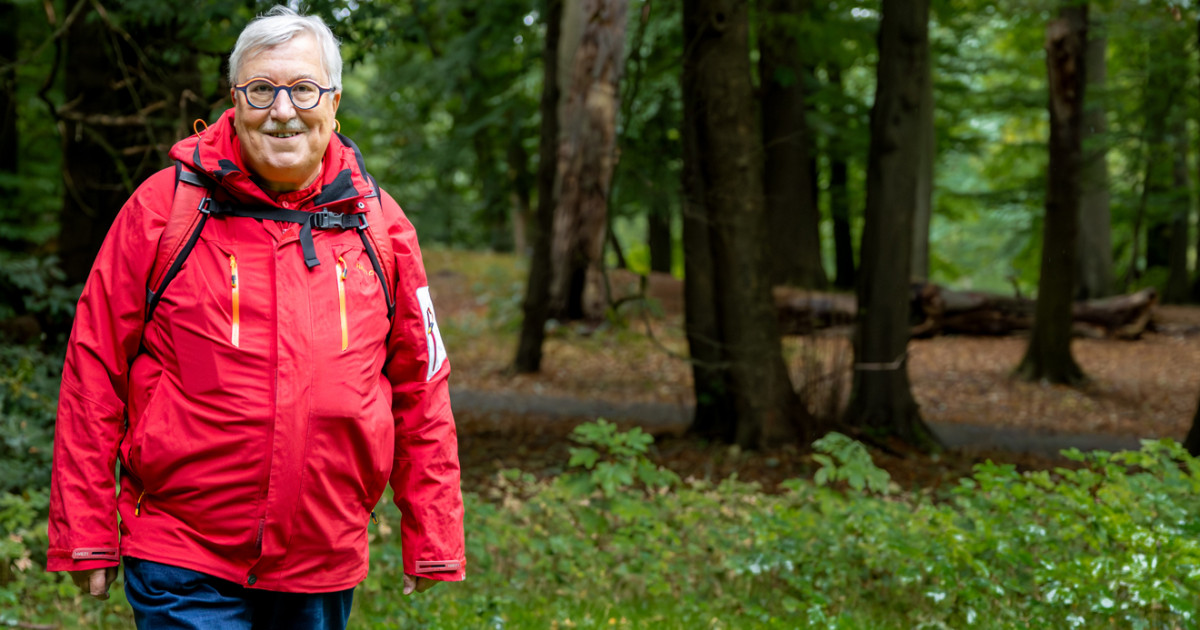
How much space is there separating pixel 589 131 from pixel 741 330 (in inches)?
194

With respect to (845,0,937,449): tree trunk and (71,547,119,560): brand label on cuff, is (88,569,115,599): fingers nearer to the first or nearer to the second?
(71,547,119,560): brand label on cuff

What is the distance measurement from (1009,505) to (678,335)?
10639mm

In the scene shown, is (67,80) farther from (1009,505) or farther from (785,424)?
(1009,505)

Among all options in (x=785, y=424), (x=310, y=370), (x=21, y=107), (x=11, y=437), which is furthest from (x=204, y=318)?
(x=21, y=107)

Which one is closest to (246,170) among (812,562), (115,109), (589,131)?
(812,562)

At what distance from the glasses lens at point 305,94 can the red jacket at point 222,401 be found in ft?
0.61

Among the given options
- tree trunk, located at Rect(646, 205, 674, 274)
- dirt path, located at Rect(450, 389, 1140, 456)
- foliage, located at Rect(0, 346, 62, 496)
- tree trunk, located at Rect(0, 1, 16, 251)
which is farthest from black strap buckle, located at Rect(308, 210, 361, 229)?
tree trunk, located at Rect(646, 205, 674, 274)

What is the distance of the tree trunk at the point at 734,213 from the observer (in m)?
7.85

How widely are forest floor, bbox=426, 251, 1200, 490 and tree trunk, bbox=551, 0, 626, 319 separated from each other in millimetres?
1634

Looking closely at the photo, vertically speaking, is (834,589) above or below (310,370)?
below

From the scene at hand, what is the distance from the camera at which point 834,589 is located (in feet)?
15.9

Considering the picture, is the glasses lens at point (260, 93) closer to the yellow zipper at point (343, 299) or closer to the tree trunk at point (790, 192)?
the yellow zipper at point (343, 299)

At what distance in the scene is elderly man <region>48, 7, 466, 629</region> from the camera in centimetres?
209

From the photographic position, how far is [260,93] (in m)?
2.22
